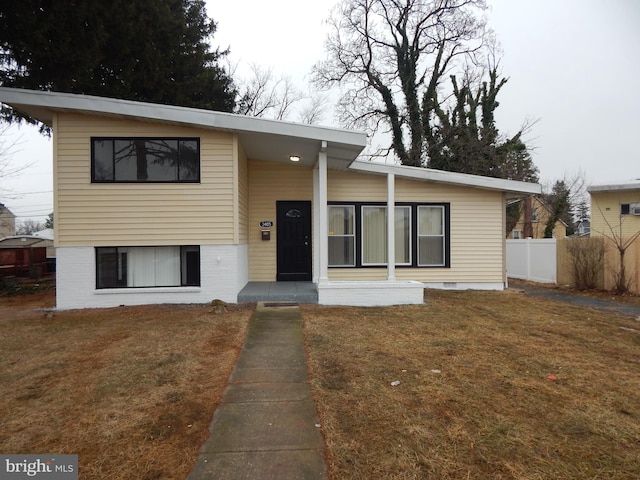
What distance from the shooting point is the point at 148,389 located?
3.47 meters

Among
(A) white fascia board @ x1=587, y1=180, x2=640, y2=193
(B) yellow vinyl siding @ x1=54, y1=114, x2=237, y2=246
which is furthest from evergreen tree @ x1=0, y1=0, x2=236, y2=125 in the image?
(A) white fascia board @ x1=587, y1=180, x2=640, y2=193

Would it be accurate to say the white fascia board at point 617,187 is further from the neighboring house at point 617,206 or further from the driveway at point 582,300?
the driveway at point 582,300

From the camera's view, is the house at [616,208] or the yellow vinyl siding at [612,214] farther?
the yellow vinyl siding at [612,214]

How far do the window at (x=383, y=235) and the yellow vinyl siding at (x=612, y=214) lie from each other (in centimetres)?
1033

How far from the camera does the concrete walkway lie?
230 centimetres

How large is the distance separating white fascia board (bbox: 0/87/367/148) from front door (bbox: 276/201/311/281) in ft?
8.87

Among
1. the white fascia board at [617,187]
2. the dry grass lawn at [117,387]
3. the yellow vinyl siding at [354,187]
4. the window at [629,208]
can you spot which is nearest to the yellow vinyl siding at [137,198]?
→ the dry grass lawn at [117,387]

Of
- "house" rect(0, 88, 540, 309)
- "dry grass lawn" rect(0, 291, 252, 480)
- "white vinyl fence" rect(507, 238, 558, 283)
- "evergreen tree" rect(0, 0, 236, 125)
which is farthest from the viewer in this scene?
"white vinyl fence" rect(507, 238, 558, 283)

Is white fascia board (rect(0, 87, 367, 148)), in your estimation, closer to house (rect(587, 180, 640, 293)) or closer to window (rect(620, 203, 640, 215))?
house (rect(587, 180, 640, 293))

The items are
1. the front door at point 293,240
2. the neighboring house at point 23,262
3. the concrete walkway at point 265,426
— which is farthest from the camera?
the neighboring house at point 23,262

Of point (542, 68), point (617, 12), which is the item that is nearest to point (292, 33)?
point (542, 68)

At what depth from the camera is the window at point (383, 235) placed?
949 cm

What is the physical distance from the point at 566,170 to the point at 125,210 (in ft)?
118

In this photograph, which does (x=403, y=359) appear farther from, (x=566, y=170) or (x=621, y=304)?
(x=566, y=170)
